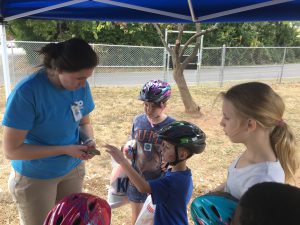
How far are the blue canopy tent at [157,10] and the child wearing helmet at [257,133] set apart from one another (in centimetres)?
136

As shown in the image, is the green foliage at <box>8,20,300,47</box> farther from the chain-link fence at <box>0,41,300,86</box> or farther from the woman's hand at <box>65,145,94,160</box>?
the woman's hand at <box>65,145,94,160</box>

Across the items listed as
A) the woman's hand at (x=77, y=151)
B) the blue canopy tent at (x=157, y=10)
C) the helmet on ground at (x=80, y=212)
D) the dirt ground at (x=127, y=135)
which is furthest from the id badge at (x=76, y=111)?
the blue canopy tent at (x=157, y=10)

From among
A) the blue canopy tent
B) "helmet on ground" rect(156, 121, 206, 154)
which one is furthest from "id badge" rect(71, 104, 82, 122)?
the blue canopy tent

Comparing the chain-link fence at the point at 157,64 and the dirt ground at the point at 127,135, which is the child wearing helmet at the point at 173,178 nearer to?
the dirt ground at the point at 127,135

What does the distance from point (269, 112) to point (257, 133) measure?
125 mm

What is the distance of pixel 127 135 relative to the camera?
23.3ft

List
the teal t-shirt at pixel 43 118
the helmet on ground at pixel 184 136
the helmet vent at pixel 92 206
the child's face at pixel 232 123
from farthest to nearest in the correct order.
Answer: the helmet on ground at pixel 184 136 → the teal t-shirt at pixel 43 118 → the child's face at pixel 232 123 → the helmet vent at pixel 92 206

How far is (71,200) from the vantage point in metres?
1.63

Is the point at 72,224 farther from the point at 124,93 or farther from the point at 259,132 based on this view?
the point at 124,93

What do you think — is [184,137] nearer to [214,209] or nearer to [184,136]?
[184,136]

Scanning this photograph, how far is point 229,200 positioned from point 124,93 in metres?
10.5

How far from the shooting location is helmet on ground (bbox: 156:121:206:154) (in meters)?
2.06

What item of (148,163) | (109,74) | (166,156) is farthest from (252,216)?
(109,74)

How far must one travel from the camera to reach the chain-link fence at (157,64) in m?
11.8
